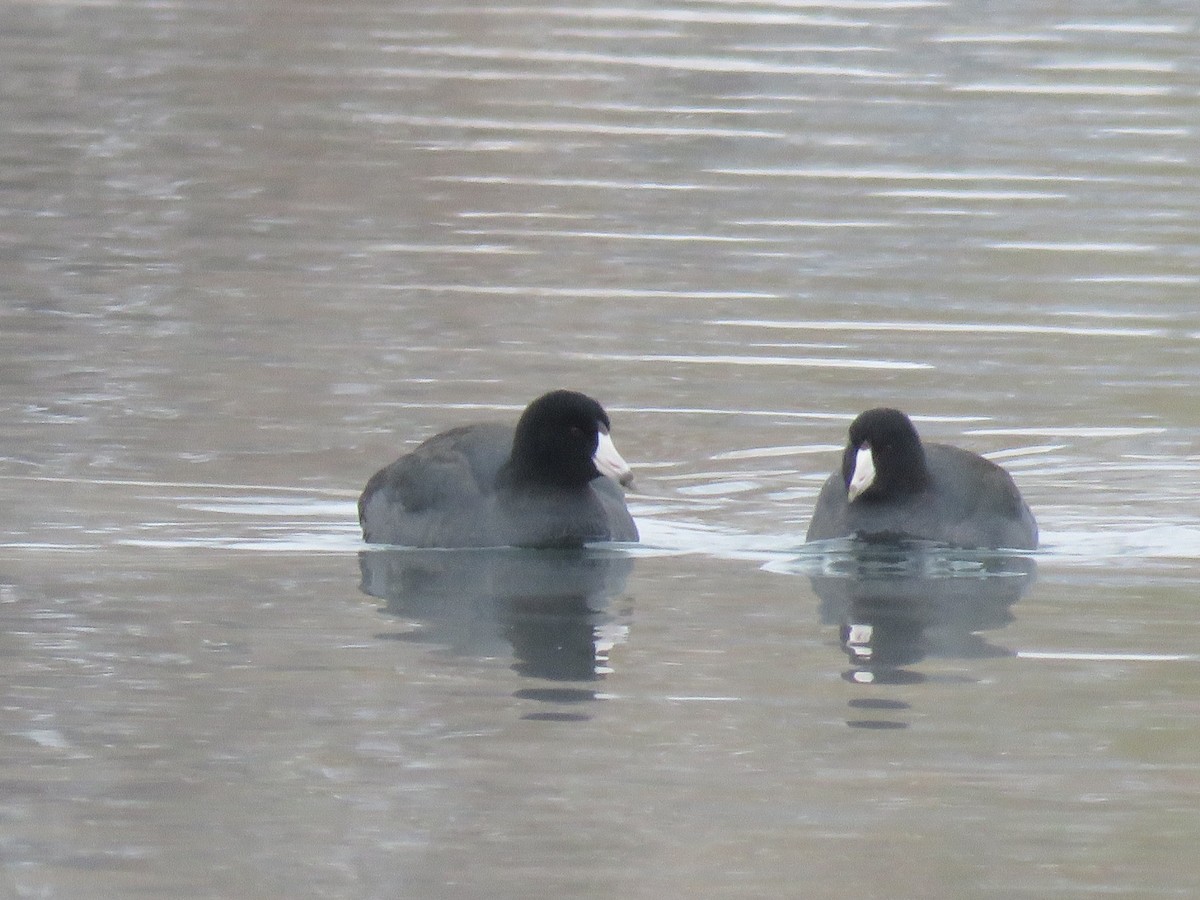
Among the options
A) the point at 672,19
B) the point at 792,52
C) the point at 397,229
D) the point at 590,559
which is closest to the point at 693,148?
the point at 397,229

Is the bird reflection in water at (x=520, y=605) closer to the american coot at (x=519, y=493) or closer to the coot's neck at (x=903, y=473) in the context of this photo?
the american coot at (x=519, y=493)

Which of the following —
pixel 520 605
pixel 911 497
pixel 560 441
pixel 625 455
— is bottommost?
pixel 520 605

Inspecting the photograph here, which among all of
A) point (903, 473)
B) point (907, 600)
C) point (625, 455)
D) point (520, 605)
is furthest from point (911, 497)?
point (625, 455)

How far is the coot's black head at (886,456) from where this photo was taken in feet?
33.9

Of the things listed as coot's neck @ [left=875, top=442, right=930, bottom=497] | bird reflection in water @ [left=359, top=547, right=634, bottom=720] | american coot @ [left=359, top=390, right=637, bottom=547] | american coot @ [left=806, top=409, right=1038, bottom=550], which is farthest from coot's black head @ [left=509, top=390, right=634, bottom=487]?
coot's neck @ [left=875, top=442, right=930, bottom=497]

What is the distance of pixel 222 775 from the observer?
24.2 ft

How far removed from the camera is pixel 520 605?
9711 millimetres

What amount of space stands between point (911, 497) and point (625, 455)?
6.89 ft

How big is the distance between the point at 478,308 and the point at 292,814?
856 cm

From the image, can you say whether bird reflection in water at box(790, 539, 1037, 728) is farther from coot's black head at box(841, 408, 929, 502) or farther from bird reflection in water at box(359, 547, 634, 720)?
bird reflection in water at box(359, 547, 634, 720)

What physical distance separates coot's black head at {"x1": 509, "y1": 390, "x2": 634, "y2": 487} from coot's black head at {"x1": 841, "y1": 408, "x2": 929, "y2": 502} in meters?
0.95

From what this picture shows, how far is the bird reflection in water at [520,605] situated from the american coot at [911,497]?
2.67 feet

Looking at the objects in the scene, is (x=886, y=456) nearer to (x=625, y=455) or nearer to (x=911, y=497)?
(x=911, y=497)

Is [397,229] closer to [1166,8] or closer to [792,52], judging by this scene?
[792,52]
